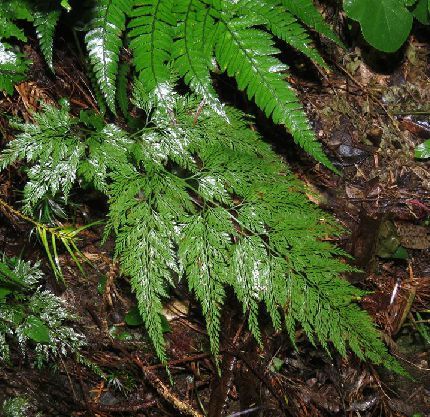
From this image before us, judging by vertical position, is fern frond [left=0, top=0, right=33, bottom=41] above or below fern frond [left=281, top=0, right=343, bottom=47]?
above

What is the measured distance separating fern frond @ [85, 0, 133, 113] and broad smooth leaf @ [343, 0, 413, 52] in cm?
157

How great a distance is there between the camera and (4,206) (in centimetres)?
252

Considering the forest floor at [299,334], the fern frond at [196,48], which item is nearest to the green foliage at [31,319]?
the forest floor at [299,334]

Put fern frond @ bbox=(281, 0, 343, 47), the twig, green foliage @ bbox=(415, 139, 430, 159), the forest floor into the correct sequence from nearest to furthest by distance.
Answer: fern frond @ bbox=(281, 0, 343, 47), the twig, the forest floor, green foliage @ bbox=(415, 139, 430, 159)

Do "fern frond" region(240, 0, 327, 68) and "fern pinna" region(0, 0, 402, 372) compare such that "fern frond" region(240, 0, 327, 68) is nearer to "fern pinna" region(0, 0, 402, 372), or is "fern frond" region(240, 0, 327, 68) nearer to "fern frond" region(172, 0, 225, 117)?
"fern pinna" region(0, 0, 402, 372)

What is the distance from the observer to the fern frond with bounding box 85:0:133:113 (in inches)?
74.7

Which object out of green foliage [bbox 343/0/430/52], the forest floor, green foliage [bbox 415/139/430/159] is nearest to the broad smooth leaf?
green foliage [bbox 343/0/430/52]

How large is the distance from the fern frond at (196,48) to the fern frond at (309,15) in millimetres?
355

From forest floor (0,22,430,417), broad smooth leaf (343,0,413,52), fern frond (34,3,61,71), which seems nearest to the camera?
fern frond (34,3,61,71)

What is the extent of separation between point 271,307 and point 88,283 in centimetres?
131

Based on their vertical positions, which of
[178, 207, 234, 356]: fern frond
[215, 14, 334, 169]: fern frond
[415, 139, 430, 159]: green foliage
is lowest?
[415, 139, 430, 159]: green foliage

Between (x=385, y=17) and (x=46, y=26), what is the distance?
2003 mm

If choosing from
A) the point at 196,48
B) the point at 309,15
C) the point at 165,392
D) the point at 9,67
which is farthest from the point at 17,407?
the point at 309,15

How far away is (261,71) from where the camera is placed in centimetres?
189
